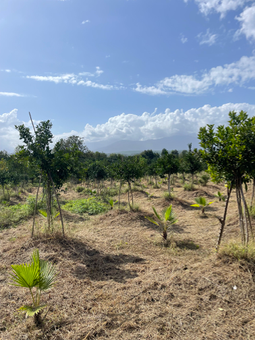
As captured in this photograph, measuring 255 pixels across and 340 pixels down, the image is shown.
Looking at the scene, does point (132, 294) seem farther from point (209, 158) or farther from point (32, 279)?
point (209, 158)

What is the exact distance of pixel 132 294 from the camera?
397 cm

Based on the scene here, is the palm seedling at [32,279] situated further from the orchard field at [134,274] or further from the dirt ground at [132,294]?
the dirt ground at [132,294]

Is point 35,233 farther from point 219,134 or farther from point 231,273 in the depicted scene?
point 219,134

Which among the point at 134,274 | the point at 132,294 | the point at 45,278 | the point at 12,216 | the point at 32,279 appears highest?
the point at 32,279

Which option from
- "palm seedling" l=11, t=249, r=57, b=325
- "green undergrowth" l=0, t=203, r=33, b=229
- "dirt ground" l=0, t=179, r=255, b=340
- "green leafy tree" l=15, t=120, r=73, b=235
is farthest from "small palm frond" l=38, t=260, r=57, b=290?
"green undergrowth" l=0, t=203, r=33, b=229

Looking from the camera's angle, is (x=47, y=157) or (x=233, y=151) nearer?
(x=233, y=151)

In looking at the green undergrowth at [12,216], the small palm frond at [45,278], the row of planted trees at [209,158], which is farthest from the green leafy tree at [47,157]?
the green undergrowth at [12,216]

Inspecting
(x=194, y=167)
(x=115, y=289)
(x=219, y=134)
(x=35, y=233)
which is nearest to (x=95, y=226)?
(x=35, y=233)

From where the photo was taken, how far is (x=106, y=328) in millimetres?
3184

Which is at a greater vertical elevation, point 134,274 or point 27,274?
point 27,274

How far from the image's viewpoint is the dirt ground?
3.10 meters

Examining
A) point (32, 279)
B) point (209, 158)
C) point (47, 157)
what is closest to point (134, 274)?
point (32, 279)

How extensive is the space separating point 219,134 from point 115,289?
4.26m

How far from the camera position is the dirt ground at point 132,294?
10.2 feet
